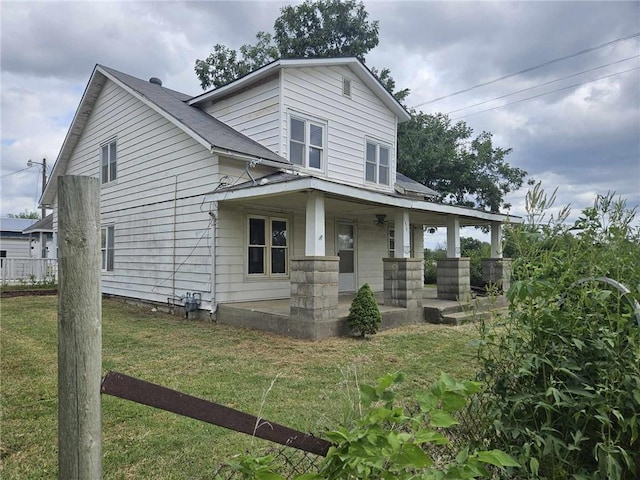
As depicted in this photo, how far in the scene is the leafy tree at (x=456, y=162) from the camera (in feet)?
74.8

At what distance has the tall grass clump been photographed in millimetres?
1547

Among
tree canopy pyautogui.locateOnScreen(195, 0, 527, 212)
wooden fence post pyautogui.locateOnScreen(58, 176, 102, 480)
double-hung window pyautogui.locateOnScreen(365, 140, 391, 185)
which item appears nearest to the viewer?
wooden fence post pyautogui.locateOnScreen(58, 176, 102, 480)

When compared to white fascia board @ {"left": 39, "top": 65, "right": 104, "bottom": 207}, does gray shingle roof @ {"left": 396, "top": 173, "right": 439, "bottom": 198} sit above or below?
below

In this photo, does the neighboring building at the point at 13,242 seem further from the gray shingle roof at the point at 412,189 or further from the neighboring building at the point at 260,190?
the gray shingle roof at the point at 412,189

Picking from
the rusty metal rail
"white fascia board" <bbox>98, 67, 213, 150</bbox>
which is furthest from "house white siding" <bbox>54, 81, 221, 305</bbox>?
the rusty metal rail

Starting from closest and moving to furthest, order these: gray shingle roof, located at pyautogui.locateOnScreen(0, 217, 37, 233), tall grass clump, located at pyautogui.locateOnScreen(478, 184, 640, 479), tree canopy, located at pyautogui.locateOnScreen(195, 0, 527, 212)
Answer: tall grass clump, located at pyautogui.locateOnScreen(478, 184, 640, 479) < tree canopy, located at pyautogui.locateOnScreen(195, 0, 527, 212) < gray shingle roof, located at pyautogui.locateOnScreen(0, 217, 37, 233)

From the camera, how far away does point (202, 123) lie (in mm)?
10078

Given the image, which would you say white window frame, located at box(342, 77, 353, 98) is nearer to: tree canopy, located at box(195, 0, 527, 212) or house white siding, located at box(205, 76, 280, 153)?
house white siding, located at box(205, 76, 280, 153)

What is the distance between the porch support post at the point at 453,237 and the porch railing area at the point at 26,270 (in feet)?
48.5

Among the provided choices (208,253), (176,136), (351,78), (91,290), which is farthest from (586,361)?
(351,78)

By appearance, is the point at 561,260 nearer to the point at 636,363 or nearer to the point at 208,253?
the point at 636,363

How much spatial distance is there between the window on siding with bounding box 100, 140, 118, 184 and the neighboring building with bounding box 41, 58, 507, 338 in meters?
0.06

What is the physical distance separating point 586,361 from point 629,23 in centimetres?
1642

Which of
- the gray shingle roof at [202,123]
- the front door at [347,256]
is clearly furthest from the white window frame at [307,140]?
the front door at [347,256]
